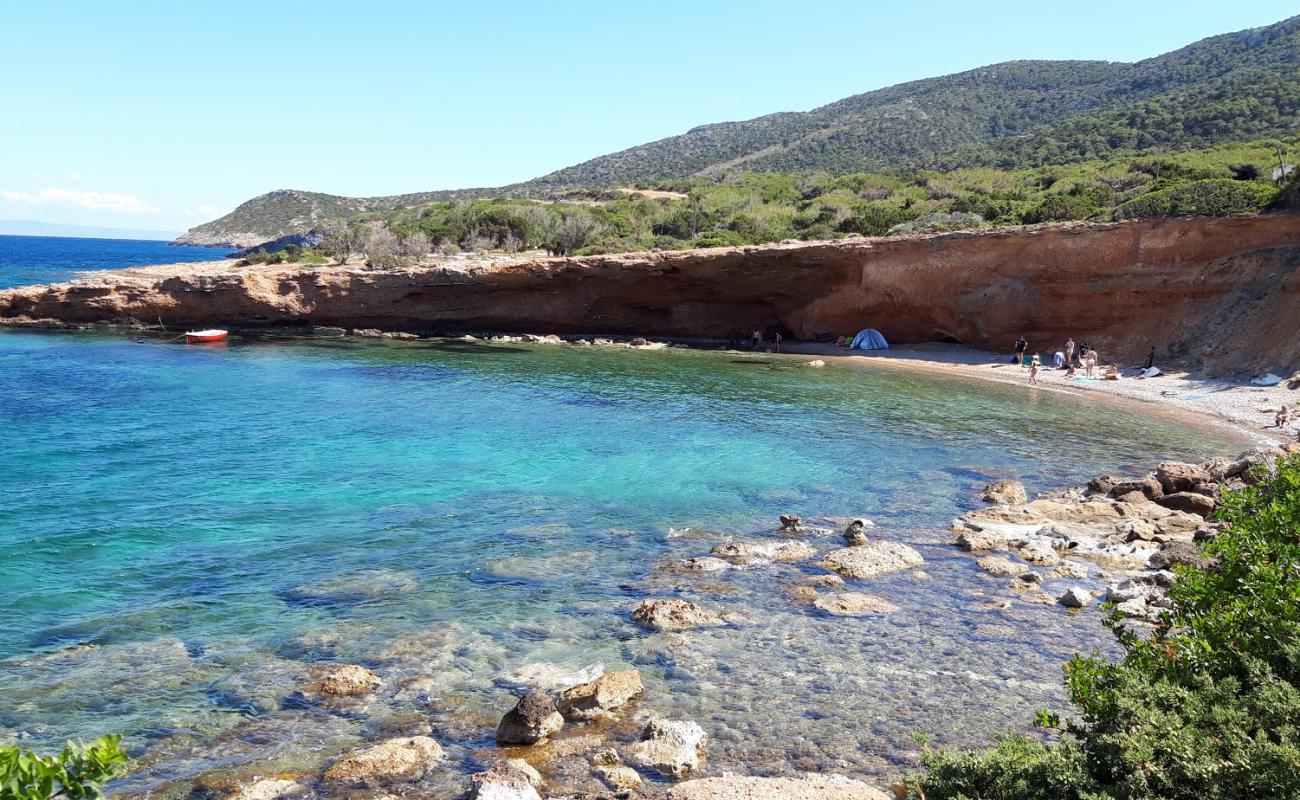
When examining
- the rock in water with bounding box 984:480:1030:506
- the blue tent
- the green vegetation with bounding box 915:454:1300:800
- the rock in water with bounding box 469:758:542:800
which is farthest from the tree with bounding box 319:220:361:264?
the green vegetation with bounding box 915:454:1300:800

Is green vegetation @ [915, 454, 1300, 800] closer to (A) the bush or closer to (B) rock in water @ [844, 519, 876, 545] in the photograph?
(B) rock in water @ [844, 519, 876, 545]

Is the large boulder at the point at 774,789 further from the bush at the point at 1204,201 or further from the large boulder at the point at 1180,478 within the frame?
the bush at the point at 1204,201

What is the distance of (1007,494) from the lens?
1611 cm

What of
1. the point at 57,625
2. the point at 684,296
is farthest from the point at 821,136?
the point at 57,625

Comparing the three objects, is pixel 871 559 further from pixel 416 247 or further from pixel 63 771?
pixel 416 247

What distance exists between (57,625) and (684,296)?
35.5 meters

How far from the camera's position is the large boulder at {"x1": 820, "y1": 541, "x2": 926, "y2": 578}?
1214 centimetres

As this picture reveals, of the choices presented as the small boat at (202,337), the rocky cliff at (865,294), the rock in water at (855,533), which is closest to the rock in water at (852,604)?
the rock in water at (855,533)

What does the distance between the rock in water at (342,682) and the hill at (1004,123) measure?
208 ft

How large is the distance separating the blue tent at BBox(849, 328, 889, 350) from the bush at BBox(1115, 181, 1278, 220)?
10.9 metres

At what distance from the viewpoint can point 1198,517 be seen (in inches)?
564

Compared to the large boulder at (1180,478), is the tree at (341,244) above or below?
above

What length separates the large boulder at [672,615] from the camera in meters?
10.2

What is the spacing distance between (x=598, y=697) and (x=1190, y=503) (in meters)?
12.3
